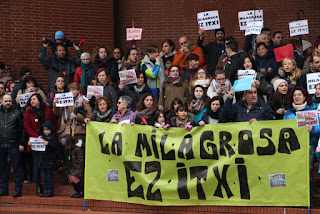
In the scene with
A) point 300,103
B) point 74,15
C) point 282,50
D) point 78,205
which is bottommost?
point 78,205

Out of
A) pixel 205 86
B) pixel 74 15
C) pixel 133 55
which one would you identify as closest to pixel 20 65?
pixel 74 15

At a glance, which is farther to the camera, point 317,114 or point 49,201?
point 49,201

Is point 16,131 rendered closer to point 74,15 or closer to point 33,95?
point 33,95

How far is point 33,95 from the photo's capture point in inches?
478

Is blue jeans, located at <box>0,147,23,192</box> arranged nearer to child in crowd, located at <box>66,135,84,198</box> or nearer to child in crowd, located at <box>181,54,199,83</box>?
child in crowd, located at <box>66,135,84,198</box>

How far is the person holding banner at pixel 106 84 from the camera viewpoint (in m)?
12.6

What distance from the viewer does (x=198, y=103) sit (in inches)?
444

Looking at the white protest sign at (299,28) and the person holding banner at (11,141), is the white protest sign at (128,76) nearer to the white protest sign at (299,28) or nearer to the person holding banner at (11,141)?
the person holding banner at (11,141)

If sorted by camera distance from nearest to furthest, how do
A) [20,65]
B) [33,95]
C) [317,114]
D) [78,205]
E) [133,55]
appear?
[317,114] < [78,205] < [33,95] < [133,55] < [20,65]

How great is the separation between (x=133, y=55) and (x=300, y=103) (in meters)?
4.63

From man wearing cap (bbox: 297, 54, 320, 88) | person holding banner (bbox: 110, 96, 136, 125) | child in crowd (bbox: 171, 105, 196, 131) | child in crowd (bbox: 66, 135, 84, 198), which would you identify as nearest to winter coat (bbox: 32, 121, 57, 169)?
child in crowd (bbox: 66, 135, 84, 198)

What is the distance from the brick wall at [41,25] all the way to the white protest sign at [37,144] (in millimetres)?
4820

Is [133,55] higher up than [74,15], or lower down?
lower down

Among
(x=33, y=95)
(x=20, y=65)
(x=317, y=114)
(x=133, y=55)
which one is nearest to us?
(x=317, y=114)
